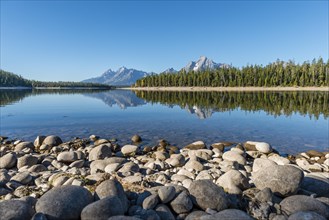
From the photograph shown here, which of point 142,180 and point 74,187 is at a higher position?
point 74,187

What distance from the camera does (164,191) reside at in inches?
245

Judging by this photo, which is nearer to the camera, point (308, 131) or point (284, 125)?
point (308, 131)

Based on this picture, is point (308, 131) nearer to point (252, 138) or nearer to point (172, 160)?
point (252, 138)

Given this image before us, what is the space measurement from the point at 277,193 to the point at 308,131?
16858mm

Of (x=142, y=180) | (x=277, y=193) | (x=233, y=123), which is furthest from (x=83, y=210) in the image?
(x=233, y=123)

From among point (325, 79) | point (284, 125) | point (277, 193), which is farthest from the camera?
point (325, 79)

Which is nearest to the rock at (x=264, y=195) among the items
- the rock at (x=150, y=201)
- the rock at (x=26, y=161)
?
the rock at (x=150, y=201)

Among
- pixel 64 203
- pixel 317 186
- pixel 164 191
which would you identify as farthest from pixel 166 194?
pixel 317 186

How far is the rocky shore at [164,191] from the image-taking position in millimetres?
5254

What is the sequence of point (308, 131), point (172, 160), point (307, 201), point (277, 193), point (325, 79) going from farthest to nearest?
point (325, 79), point (308, 131), point (172, 160), point (277, 193), point (307, 201)

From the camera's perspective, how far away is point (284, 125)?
22703 mm

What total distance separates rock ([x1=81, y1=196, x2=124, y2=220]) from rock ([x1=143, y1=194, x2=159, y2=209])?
84 centimetres

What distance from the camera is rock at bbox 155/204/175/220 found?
5.63m

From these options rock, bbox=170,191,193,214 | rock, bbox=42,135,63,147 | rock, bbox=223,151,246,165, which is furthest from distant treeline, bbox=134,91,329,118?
rock, bbox=170,191,193,214
